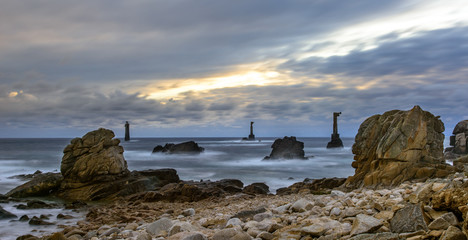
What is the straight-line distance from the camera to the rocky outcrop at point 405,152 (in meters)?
9.91

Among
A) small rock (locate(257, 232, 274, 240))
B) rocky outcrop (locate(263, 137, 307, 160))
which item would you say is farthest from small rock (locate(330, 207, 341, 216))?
rocky outcrop (locate(263, 137, 307, 160))

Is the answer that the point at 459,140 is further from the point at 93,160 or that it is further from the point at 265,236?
the point at 265,236

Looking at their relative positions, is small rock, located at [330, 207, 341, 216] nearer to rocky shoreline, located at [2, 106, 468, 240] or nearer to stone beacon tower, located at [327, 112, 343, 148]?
rocky shoreline, located at [2, 106, 468, 240]

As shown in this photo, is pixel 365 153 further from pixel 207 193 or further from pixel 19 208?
pixel 19 208

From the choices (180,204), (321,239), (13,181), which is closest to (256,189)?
(180,204)

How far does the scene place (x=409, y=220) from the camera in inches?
156

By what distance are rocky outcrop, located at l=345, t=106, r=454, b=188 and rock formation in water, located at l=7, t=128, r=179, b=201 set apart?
30.8 ft

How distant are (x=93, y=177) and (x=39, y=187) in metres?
2.32

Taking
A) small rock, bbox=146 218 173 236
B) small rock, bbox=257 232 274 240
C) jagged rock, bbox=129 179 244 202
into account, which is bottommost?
jagged rock, bbox=129 179 244 202

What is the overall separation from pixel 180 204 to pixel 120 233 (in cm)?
540

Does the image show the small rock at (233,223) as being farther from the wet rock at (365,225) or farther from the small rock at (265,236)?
the wet rock at (365,225)

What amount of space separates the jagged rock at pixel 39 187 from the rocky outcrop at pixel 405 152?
41.7 ft

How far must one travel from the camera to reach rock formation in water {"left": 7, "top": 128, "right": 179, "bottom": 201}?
48.4 feet

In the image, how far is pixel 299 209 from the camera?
636 centimetres
